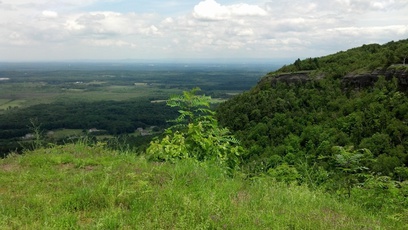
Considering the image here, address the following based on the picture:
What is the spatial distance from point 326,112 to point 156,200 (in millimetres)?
36020

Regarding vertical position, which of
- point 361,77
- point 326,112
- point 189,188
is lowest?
point 326,112

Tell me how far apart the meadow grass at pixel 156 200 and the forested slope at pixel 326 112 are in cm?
1241

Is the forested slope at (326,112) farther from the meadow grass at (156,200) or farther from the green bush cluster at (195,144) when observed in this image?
the meadow grass at (156,200)

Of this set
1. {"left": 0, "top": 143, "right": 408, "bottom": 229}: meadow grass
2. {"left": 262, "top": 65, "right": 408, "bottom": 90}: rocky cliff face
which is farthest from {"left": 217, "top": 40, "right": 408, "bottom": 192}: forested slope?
{"left": 0, "top": 143, "right": 408, "bottom": 229}: meadow grass

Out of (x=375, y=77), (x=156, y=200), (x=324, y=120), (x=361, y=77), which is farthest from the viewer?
(x=361, y=77)

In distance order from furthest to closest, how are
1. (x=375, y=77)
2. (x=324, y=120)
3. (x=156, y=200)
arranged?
(x=324, y=120) < (x=375, y=77) < (x=156, y=200)

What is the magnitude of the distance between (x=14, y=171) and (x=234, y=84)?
575 feet

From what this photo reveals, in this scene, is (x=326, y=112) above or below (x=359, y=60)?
below

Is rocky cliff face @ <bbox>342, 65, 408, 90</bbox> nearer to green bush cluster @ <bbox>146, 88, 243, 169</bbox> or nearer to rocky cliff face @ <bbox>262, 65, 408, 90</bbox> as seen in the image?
rocky cliff face @ <bbox>262, 65, 408, 90</bbox>

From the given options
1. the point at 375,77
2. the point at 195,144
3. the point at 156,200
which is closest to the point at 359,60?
the point at 375,77

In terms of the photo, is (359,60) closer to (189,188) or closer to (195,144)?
(195,144)

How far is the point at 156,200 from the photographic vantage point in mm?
4297

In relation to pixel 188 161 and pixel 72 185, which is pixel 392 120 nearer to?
pixel 188 161

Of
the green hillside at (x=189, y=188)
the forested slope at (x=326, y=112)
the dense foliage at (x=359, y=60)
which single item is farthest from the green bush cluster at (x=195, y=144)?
the dense foliage at (x=359, y=60)
